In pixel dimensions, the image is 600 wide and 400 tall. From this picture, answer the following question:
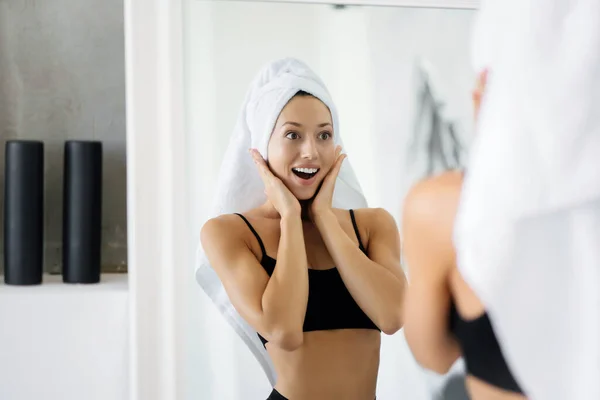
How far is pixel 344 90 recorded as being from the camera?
102cm

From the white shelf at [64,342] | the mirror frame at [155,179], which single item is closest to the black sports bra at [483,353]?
the mirror frame at [155,179]

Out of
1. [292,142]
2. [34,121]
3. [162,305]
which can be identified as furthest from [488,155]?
[34,121]

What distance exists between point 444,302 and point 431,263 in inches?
1.2

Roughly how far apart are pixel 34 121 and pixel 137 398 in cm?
51

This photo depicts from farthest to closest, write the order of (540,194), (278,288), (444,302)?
(278,288) → (444,302) → (540,194)

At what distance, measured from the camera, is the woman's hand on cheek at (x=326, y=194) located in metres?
0.91

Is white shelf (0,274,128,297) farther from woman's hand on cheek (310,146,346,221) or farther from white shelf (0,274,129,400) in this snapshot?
woman's hand on cheek (310,146,346,221)

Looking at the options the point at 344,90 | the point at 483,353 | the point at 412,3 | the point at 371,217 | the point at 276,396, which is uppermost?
the point at 412,3

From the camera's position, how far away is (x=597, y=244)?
44cm

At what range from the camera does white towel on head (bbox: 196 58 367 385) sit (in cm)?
94

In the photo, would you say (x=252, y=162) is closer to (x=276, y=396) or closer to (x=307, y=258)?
(x=307, y=258)

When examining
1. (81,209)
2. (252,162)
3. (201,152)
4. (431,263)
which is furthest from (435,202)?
(81,209)

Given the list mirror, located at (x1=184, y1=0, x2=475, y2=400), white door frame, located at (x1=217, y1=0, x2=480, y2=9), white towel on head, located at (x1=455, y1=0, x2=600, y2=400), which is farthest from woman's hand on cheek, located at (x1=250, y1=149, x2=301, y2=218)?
white towel on head, located at (x1=455, y1=0, x2=600, y2=400)

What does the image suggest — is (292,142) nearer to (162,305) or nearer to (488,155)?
(162,305)
